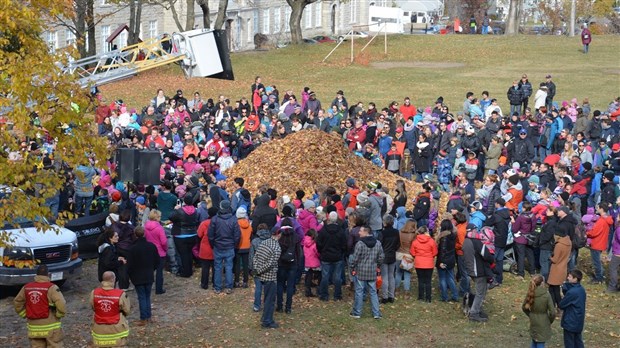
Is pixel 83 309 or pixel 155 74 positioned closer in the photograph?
pixel 83 309

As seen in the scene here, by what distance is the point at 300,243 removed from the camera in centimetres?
1750

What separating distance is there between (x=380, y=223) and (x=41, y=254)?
256 inches

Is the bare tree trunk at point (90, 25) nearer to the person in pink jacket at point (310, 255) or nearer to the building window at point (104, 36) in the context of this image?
the building window at point (104, 36)

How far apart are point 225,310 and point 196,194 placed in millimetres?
3741

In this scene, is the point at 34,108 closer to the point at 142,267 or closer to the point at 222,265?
the point at 142,267

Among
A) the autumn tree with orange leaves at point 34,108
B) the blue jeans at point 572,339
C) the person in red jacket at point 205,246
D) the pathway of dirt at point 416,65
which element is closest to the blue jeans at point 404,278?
the person in red jacket at point 205,246

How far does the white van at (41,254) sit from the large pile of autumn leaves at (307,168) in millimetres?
5474

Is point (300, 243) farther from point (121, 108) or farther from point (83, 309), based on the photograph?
point (121, 108)

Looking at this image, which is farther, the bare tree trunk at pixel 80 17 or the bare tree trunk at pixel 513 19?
the bare tree trunk at pixel 513 19

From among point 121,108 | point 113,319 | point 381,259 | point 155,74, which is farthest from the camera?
point 155,74

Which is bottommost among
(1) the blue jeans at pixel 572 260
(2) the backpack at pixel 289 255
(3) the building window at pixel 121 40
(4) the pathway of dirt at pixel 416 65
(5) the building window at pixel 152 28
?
(1) the blue jeans at pixel 572 260

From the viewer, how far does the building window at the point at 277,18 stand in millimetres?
73000

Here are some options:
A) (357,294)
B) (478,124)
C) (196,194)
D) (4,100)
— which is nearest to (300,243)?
(357,294)

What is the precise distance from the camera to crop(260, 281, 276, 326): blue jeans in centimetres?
1603
